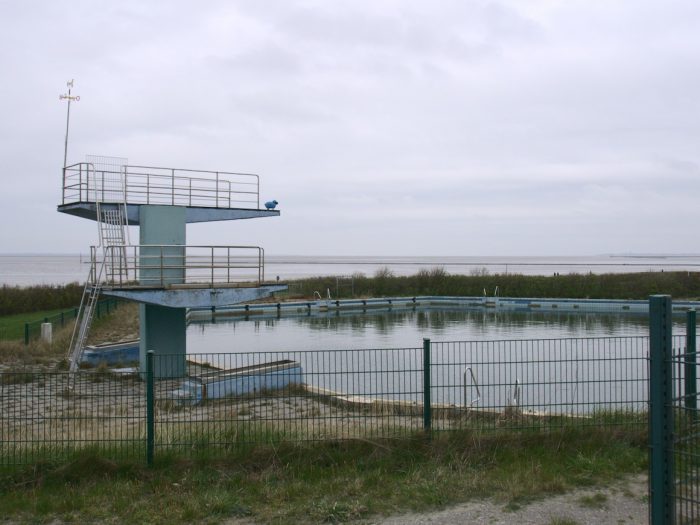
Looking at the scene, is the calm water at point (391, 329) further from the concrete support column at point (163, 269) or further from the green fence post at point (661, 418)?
the green fence post at point (661, 418)

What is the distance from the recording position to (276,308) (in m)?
46.6

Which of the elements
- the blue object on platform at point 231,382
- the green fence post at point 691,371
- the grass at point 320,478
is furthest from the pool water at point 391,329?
the green fence post at point 691,371

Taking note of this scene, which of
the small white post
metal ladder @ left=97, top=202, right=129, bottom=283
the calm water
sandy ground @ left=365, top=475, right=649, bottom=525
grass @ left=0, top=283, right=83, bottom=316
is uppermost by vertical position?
metal ladder @ left=97, top=202, right=129, bottom=283

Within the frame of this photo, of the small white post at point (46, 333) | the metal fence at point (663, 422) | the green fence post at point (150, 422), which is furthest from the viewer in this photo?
the small white post at point (46, 333)

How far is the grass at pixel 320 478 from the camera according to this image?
7285mm

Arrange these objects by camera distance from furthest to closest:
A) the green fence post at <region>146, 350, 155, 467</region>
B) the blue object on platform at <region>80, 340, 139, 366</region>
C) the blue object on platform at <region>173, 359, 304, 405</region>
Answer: the blue object on platform at <region>80, 340, 139, 366</region> → the blue object on platform at <region>173, 359, 304, 405</region> → the green fence post at <region>146, 350, 155, 467</region>

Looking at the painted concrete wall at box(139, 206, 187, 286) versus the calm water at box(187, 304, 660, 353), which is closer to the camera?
the painted concrete wall at box(139, 206, 187, 286)

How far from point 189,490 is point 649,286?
52065mm

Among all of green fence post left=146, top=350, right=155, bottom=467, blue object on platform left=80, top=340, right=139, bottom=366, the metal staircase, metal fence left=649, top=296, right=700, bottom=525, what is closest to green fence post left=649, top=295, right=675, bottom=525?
metal fence left=649, top=296, right=700, bottom=525

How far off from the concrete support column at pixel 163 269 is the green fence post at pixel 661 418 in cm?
1509

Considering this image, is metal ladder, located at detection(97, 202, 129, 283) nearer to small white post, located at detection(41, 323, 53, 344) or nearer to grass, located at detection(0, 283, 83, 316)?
small white post, located at detection(41, 323, 53, 344)

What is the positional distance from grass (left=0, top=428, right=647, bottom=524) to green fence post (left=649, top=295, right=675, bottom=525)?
6.32 ft

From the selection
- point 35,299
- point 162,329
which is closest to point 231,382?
point 162,329

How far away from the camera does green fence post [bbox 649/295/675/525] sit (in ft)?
18.9
